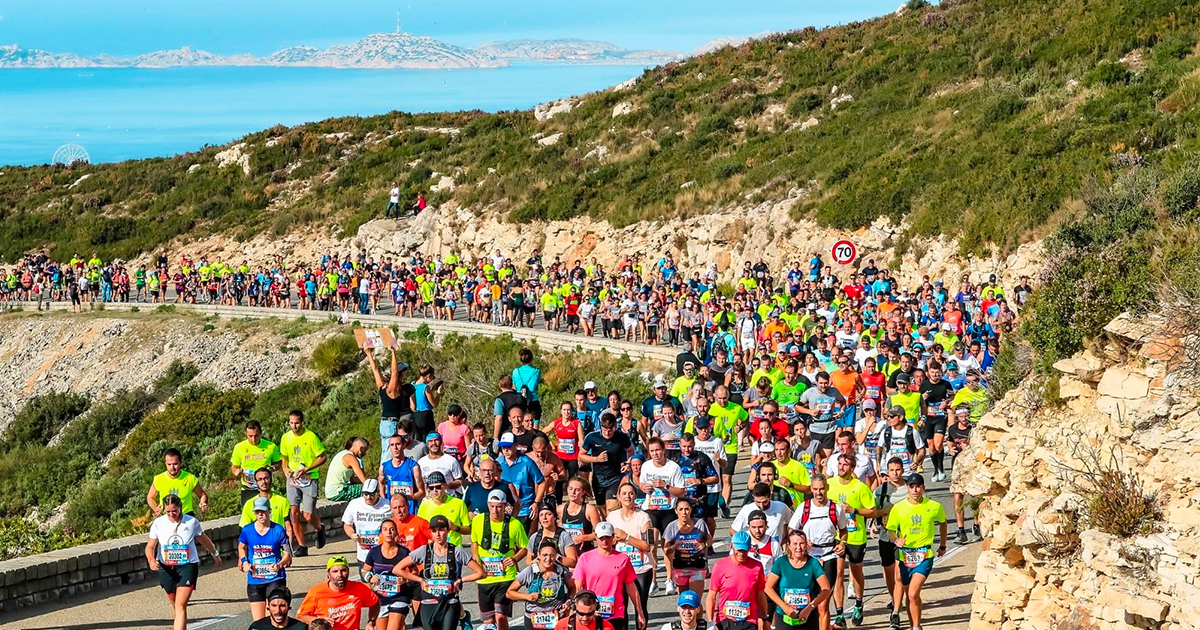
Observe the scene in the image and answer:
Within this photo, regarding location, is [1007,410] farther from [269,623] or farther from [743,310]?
[743,310]

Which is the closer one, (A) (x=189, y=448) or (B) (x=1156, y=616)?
(B) (x=1156, y=616)

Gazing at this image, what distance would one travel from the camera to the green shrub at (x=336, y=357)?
1449 inches

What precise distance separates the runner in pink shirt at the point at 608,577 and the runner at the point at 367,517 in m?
2.21

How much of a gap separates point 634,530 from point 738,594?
1.61 meters

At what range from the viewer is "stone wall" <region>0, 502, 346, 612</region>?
552 inches

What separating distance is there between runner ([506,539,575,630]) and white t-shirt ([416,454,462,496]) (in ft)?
9.39

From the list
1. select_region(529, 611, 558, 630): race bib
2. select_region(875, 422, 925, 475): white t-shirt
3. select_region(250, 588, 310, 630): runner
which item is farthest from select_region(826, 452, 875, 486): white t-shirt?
select_region(250, 588, 310, 630): runner

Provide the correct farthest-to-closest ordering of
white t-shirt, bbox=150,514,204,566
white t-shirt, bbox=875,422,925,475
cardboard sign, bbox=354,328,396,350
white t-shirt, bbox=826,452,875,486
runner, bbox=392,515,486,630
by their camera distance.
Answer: cardboard sign, bbox=354,328,396,350 → white t-shirt, bbox=875,422,925,475 → white t-shirt, bbox=826,452,875,486 → white t-shirt, bbox=150,514,204,566 → runner, bbox=392,515,486,630

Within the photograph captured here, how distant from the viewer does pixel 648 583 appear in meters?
12.4

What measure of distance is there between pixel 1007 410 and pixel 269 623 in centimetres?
715

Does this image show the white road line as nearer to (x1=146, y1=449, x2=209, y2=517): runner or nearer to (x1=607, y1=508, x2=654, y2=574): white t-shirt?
(x1=146, y1=449, x2=209, y2=517): runner

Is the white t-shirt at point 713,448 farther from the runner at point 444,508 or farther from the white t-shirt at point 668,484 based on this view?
the runner at point 444,508

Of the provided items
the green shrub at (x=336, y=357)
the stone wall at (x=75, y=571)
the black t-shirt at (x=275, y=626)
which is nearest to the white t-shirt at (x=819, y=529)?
the black t-shirt at (x=275, y=626)

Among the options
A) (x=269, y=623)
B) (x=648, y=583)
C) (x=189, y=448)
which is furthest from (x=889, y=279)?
(x=269, y=623)
